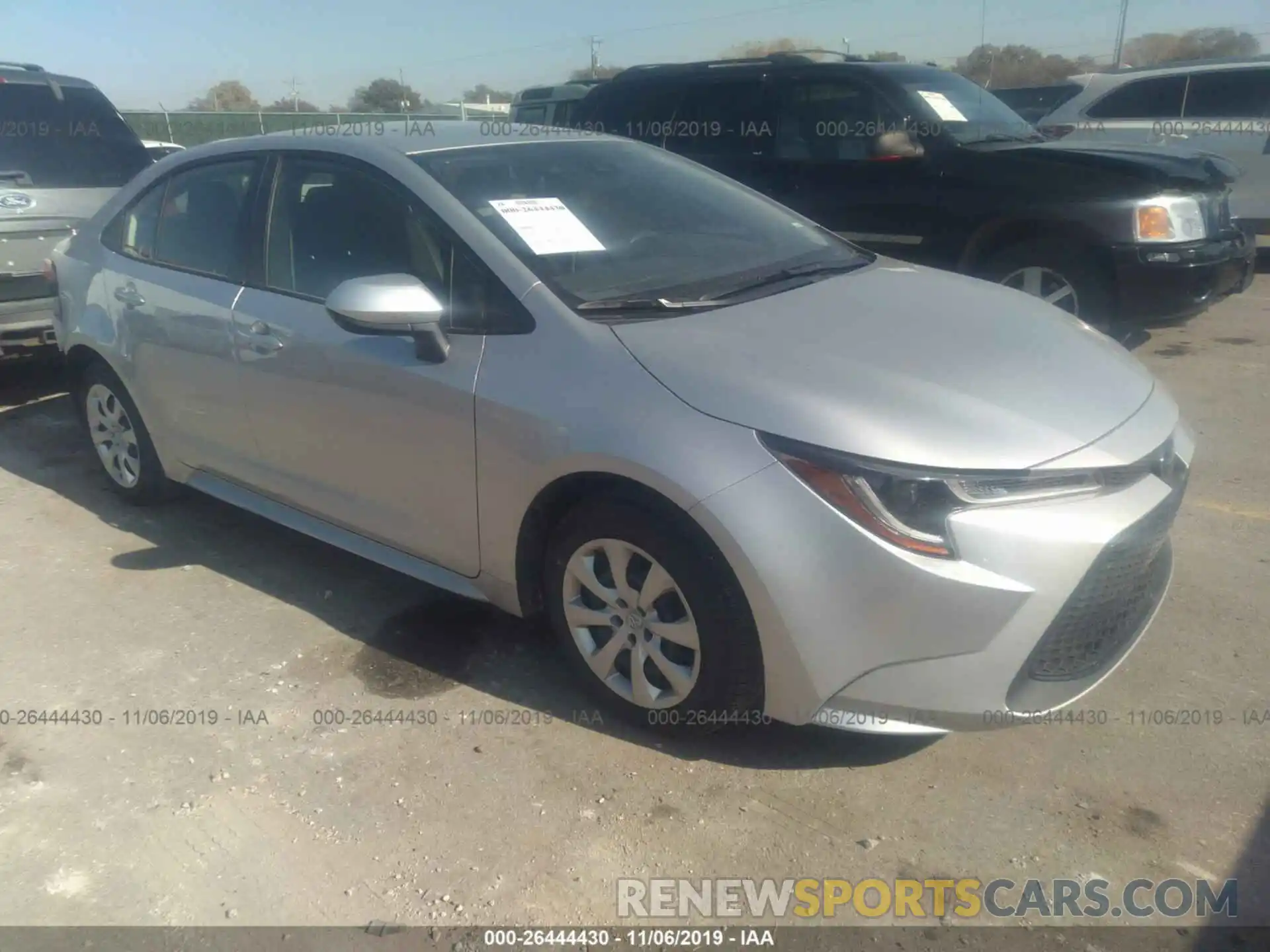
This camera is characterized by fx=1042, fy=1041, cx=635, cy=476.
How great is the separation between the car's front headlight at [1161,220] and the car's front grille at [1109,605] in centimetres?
360

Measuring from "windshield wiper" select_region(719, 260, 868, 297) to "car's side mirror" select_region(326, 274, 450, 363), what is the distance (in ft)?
2.80

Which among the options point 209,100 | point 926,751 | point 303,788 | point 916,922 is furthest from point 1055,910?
point 209,100

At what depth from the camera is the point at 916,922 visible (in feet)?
7.64

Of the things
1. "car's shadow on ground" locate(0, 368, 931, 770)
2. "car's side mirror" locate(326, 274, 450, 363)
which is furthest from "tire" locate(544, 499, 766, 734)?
"car's side mirror" locate(326, 274, 450, 363)

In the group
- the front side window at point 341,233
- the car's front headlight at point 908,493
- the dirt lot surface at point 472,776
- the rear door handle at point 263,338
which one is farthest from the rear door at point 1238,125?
the rear door handle at point 263,338

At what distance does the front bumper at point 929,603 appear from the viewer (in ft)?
7.80

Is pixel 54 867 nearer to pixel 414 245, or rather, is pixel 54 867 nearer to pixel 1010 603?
pixel 414 245

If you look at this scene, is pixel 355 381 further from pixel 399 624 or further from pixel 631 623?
pixel 631 623

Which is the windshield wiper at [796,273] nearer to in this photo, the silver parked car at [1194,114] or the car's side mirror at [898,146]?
the car's side mirror at [898,146]

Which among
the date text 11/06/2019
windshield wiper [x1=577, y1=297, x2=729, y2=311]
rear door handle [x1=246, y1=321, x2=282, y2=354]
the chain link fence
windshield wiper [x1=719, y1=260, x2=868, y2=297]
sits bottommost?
the date text 11/06/2019

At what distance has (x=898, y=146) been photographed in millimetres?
6613

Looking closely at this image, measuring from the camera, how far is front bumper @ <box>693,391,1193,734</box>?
238 centimetres

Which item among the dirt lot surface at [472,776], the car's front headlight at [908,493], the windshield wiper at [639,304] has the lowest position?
the dirt lot surface at [472,776]

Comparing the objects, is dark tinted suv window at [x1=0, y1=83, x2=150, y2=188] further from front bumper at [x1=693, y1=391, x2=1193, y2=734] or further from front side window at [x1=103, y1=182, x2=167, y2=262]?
front bumper at [x1=693, y1=391, x2=1193, y2=734]
